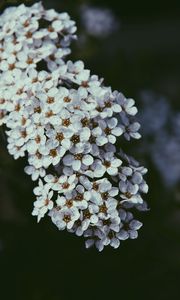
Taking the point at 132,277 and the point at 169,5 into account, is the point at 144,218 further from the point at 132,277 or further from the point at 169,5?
the point at 169,5

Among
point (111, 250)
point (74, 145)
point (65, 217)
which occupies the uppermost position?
point (74, 145)

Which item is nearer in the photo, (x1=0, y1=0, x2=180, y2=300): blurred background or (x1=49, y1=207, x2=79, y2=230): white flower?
(x1=49, y1=207, x2=79, y2=230): white flower

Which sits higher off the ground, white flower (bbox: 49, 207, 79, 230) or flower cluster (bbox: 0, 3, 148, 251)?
flower cluster (bbox: 0, 3, 148, 251)

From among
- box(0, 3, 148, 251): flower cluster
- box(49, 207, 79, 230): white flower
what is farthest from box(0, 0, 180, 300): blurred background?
box(49, 207, 79, 230): white flower

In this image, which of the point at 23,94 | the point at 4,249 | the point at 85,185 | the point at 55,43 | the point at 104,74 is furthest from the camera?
the point at 104,74

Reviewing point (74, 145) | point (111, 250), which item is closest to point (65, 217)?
point (74, 145)

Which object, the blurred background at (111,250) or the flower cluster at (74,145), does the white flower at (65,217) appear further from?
the blurred background at (111,250)

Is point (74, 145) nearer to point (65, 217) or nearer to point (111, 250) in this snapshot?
point (65, 217)

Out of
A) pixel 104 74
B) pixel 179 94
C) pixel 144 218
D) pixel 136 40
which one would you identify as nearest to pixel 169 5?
pixel 136 40

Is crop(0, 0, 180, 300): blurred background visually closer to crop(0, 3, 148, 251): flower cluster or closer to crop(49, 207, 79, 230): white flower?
crop(0, 3, 148, 251): flower cluster
